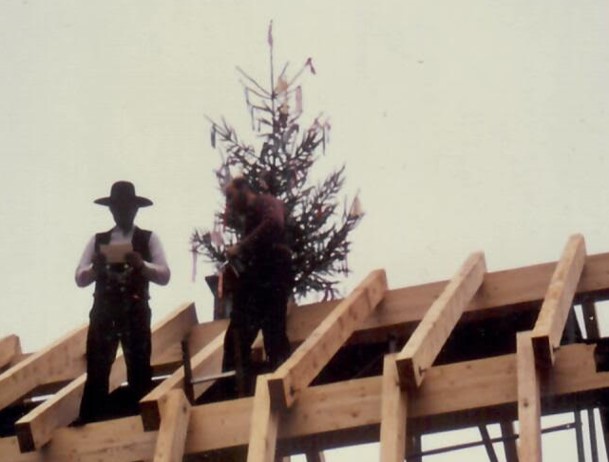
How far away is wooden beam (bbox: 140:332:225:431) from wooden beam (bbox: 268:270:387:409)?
2.07 ft

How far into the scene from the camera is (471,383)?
19.4 feet

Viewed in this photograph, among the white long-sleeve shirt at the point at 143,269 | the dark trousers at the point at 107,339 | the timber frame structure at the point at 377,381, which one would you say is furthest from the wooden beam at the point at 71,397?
the white long-sleeve shirt at the point at 143,269

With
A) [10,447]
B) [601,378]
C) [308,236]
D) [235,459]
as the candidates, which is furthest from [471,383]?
[308,236]

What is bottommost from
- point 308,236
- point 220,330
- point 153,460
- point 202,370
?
point 153,460

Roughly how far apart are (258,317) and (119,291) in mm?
818

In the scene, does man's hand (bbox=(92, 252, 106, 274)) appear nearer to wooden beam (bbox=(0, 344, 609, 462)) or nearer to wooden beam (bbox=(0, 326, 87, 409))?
wooden beam (bbox=(0, 344, 609, 462))

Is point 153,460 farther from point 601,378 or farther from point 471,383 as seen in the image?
point 601,378

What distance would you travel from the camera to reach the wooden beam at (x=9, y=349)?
8.44 metres

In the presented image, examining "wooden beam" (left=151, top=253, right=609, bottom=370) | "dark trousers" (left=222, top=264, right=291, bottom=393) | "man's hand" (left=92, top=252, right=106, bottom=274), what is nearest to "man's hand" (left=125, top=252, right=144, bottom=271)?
"man's hand" (left=92, top=252, right=106, bottom=274)

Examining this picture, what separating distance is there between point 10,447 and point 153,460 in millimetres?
955

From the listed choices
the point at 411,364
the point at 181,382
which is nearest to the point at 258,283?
the point at 181,382

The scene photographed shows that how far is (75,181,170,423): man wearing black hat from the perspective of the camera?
671 centimetres

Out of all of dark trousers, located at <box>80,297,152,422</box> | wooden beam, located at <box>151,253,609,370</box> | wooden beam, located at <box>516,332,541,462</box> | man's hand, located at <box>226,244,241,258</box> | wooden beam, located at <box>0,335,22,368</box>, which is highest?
wooden beam, located at <box>0,335,22,368</box>

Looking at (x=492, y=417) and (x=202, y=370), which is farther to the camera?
(x=202, y=370)
